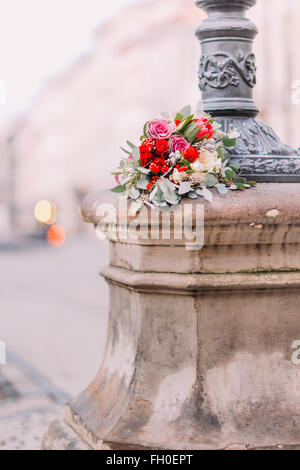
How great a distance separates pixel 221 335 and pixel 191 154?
815 millimetres

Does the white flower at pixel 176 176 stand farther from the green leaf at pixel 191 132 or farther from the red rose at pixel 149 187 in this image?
the green leaf at pixel 191 132

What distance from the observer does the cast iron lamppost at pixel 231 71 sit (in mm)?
4094

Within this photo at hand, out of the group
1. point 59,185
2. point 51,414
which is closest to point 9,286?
point 51,414

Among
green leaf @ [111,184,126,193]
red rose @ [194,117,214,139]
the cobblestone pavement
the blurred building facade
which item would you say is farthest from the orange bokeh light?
red rose @ [194,117,214,139]

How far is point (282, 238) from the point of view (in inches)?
148

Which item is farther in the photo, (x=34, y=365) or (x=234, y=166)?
(x=34, y=365)

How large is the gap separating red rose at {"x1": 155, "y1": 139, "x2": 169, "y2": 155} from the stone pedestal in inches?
12.9

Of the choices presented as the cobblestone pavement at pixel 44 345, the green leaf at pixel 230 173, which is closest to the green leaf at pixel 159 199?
the green leaf at pixel 230 173

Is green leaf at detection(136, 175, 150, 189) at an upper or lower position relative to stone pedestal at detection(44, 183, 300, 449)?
upper

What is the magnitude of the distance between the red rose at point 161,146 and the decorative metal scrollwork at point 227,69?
52 centimetres

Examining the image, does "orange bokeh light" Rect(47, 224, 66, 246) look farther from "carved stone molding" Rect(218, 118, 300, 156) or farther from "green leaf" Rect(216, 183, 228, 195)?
"green leaf" Rect(216, 183, 228, 195)

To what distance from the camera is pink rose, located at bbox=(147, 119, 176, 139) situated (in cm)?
386
